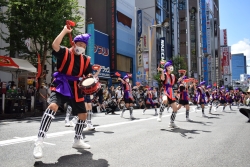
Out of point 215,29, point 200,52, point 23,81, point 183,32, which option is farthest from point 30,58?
point 215,29

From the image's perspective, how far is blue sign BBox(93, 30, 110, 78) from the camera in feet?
91.5

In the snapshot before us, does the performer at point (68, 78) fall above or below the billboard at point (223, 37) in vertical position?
below

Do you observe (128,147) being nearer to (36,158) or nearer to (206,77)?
(36,158)

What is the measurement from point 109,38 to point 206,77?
175ft

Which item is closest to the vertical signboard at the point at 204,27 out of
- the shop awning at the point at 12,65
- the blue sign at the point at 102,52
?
the blue sign at the point at 102,52

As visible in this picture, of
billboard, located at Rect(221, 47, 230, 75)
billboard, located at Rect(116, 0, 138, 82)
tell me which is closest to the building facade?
billboard, located at Rect(116, 0, 138, 82)

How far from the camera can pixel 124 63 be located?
33250 mm

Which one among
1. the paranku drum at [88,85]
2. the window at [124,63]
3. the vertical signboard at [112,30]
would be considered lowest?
the paranku drum at [88,85]

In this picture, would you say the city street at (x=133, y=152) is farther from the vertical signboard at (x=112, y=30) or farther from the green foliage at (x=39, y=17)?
the vertical signboard at (x=112, y=30)

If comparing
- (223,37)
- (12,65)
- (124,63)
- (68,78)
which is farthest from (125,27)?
(223,37)

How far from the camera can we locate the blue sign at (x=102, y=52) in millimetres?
27894

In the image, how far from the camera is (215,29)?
9569cm

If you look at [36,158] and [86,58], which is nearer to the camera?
[36,158]

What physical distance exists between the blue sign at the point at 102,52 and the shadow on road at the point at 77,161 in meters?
23.7
